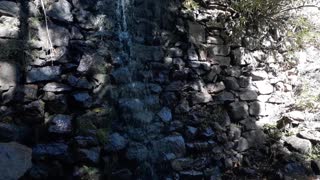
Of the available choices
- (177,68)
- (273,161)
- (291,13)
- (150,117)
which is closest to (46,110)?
(150,117)

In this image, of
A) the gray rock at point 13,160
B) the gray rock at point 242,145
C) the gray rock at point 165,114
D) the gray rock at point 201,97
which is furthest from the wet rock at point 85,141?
the gray rock at point 242,145

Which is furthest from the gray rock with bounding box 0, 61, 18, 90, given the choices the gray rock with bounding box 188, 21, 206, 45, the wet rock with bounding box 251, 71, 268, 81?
the wet rock with bounding box 251, 71, 268, 81

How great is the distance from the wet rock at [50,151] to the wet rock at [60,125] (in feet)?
0.37

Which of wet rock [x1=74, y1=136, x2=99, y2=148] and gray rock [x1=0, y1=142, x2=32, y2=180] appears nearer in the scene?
gray rock [x1=0, y1=142, x2=32, y2=180]

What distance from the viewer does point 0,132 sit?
3.03 meters

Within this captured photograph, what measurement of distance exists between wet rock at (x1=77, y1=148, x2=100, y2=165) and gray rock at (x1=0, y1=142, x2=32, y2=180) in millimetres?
427

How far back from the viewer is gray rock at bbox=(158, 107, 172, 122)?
4.09m

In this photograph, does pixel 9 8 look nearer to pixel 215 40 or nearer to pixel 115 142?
pixel 115 142

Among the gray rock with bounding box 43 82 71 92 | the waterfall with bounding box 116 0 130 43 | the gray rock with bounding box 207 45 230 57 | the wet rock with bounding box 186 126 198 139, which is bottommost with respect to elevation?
the wet rock with bounding box 186 126 198 139

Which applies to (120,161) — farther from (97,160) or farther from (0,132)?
(0,132)

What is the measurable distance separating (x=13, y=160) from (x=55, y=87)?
0.72 m

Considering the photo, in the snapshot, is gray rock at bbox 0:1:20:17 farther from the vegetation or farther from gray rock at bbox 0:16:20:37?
the vegetation

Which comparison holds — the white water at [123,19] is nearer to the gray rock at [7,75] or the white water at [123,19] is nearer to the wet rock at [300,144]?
the gray rock at [7,75]

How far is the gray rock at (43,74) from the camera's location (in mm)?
3254
